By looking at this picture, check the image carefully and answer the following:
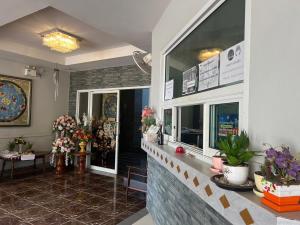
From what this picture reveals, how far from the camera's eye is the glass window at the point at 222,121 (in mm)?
1187

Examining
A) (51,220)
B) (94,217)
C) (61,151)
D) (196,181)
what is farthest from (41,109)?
(196,181)

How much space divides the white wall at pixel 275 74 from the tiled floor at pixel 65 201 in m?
2.47

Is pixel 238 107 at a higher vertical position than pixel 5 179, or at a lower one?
higher

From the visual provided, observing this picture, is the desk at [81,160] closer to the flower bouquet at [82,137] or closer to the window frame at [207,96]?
the flower bouquet at [82,137]

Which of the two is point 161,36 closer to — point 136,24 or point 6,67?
point 136,24

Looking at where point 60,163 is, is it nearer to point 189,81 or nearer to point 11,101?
point 11,101

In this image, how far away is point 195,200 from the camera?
4.59ft

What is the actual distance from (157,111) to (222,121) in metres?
1.39

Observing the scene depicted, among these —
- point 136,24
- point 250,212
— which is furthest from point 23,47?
point 250,212

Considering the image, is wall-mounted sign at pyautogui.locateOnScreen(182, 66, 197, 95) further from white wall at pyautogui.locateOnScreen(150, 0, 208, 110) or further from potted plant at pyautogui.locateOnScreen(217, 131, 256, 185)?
potted plant at pyautogui.locateOnScreen(217, 131, 256, 185)

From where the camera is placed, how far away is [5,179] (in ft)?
14.4

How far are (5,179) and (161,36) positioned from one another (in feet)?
13.2

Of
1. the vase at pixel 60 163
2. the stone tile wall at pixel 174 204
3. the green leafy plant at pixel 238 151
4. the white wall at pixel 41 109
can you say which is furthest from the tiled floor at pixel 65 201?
the green leafy plant at pixel 238 151

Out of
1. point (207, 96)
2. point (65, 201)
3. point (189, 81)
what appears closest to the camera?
point (207, 96)
